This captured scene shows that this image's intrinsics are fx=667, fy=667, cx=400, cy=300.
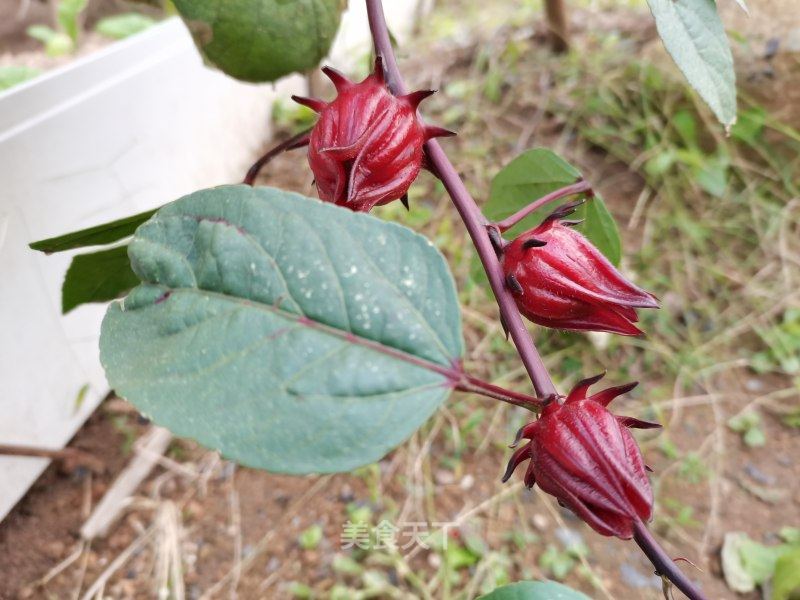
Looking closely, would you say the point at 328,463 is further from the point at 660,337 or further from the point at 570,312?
the point at 660,337

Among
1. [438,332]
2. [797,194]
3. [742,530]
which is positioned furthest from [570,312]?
[797,194]

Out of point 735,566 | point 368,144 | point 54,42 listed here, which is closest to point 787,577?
point 735,566

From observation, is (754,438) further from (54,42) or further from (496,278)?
(54,42)

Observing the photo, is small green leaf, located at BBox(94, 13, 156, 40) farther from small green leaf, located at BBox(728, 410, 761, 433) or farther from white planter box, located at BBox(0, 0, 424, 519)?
small green leaf, located at BBox(728, 410, 761, 433)

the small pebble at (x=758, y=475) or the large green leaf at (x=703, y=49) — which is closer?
the large green leaf at (x=703, y=49)

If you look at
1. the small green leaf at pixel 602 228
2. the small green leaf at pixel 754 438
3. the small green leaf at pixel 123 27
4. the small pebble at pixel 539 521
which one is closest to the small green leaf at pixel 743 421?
the small green leaf at pixel 754 438

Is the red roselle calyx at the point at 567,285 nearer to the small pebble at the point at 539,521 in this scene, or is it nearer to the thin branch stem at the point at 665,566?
the thin branch stem at the point at 665,566
